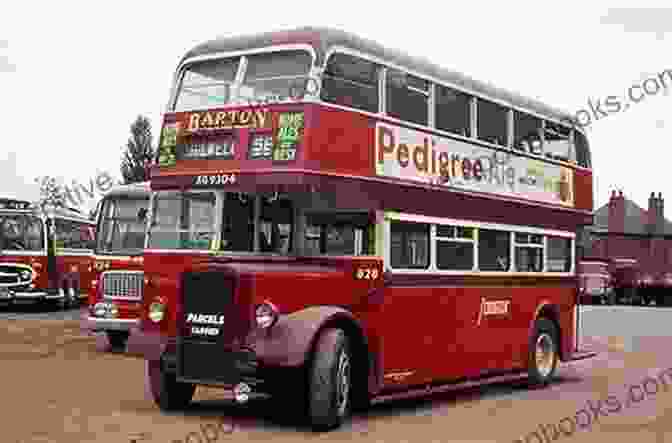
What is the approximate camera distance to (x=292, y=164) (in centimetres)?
1177

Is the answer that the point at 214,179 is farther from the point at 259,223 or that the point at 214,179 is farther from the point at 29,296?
the point at 29,296

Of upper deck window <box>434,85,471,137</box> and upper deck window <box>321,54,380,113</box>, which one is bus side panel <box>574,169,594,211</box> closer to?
upper deck window <box>434,85,471,137</box>

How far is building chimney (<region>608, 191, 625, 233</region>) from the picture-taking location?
3374 inches

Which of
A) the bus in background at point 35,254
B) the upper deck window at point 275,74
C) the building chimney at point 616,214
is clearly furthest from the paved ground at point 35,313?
the building chimney at point 616,214

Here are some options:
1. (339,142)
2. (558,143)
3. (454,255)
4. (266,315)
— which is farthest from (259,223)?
(558,143)

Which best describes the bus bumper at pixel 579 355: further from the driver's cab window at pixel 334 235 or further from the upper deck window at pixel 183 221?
the upper deck window at pixel 183 221

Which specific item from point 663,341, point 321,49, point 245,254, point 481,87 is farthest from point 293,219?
point 663,341

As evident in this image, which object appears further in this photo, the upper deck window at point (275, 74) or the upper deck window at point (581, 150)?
the upper deck window at point (581, 150)

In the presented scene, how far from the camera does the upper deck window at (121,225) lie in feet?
68.3

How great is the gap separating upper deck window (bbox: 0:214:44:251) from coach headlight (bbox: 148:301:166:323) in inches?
819

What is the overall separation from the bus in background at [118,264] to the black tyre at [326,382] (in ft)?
27.5

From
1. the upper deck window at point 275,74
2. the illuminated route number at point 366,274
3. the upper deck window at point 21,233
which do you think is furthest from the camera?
the upper deck window at point 21,233

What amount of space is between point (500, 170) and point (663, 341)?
44.2 ft

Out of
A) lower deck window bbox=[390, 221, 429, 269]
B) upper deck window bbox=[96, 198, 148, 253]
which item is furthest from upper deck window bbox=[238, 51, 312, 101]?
upper deck window bbox=[96, 198, 148, 253]
